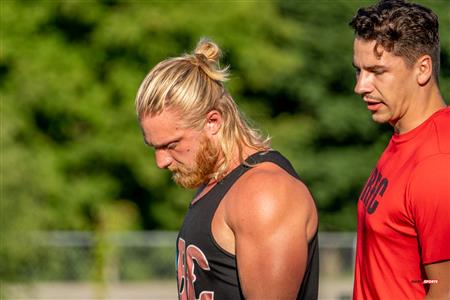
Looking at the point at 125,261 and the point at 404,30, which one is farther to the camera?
the point at 125,261

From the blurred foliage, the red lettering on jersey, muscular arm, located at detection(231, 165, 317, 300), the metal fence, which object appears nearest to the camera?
muscular arm, located at detection(231, 165, 317, 300)

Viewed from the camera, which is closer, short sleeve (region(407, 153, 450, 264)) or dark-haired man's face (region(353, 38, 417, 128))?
short sleeve (region(407, 153, 450, 264))

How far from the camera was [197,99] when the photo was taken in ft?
10.4

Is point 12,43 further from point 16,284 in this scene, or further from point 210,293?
point 210,293

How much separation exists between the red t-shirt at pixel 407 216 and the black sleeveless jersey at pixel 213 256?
25 centimetres

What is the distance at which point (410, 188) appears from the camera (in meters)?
3.10

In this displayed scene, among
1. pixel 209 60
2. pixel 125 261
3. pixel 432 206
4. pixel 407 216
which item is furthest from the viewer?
pixel 125 261

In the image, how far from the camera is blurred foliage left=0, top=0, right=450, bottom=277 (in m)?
15.2

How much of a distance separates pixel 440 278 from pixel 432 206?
0.23 meters

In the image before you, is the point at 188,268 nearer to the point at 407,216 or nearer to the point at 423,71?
the point at 407,216

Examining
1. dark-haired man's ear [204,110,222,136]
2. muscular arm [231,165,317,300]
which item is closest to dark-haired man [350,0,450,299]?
muscular arm [231,165,317,300]

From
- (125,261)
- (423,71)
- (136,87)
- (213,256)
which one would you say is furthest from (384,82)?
(136,87)

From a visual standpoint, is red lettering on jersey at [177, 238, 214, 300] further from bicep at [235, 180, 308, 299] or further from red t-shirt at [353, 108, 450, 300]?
red t-shirt at [353, 108, 450, 300]

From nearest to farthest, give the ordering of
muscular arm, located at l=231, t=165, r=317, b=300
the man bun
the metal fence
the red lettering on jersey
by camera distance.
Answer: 1. muscular arm, located at l=231, t=165, r=317, b=300
2. the red lettering on jersey
3. the man bun
4. the metal fence
